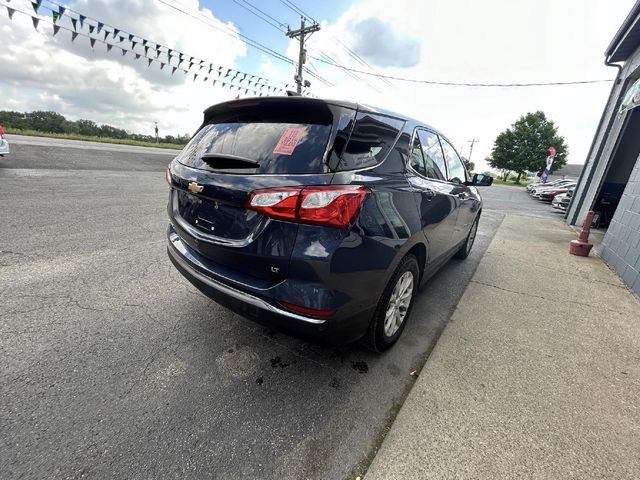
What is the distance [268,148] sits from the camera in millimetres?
1896

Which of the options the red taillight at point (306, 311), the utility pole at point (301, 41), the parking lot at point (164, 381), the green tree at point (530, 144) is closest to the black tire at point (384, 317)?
the parking lot at point (164, 381)

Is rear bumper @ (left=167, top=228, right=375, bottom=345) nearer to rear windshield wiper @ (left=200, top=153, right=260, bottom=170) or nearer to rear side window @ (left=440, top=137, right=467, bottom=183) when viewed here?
rear windshield wiper @ (left=200, top=153, right=260, bottom=170)

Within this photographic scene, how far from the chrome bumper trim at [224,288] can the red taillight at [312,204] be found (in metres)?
0.50

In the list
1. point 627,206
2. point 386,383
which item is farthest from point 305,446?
point 627,206

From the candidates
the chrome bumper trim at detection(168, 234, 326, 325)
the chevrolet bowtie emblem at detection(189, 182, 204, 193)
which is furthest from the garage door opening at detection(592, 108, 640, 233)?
the chevrolet bowtie emblem at detection(189, 182, 204, 193)

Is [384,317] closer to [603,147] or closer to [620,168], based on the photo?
[603,147]

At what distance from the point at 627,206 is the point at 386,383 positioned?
5590 millimetres

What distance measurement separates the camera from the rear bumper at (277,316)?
1.73 m

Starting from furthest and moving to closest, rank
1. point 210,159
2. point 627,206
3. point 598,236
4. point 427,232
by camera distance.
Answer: point 598,236, point 627,206, point 427,232, point 210,159

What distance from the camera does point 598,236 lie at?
8.27 metres

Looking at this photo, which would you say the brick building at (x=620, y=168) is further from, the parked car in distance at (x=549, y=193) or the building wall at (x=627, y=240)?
the parked car in distance at (x=549, y=193)

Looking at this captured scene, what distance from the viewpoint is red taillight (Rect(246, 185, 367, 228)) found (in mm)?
1639

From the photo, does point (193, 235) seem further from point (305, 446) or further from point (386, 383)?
point (386, 383)

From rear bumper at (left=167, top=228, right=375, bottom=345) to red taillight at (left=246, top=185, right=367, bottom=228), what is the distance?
495mm
